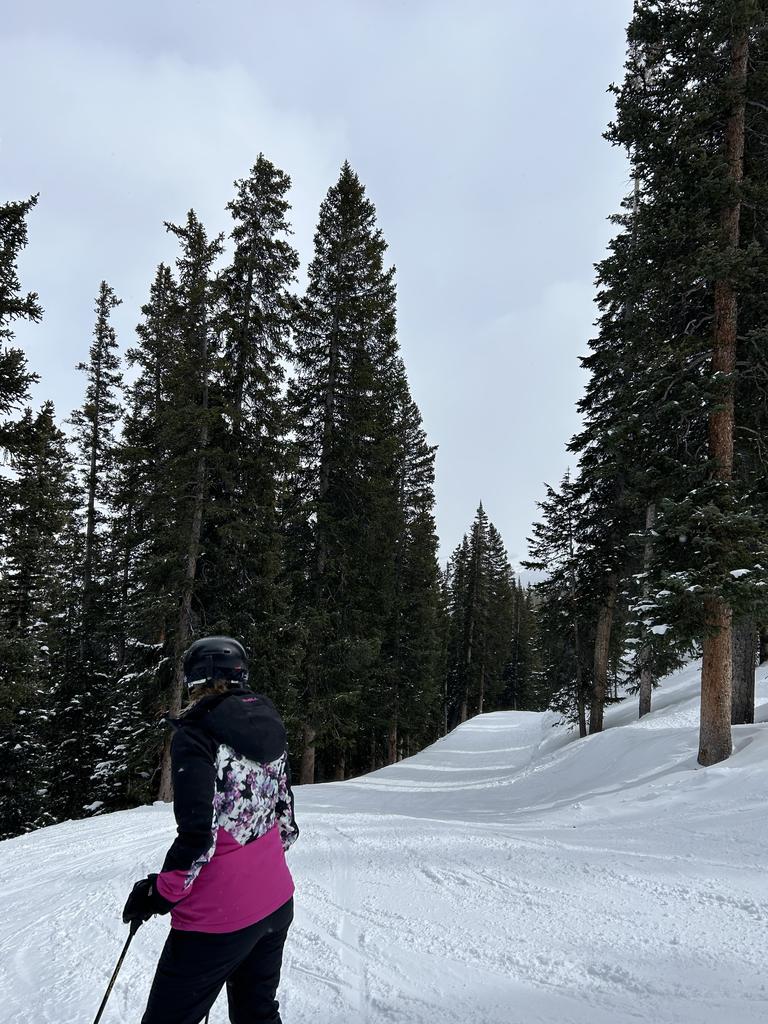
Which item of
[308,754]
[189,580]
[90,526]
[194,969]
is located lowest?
[308,754]

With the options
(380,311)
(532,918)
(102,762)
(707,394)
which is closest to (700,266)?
(707,394)

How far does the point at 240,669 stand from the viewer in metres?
2.48

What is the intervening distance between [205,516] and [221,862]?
1304 cm

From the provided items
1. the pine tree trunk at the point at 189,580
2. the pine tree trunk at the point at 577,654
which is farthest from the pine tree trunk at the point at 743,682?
the pine tree trunk at the point at 189,580

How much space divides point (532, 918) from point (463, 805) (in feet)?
25.8

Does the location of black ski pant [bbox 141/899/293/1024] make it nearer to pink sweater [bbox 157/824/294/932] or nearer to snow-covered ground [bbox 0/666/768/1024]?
pink sweater [bbox 157/824/294/932]

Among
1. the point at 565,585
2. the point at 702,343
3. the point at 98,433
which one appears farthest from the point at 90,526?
the point at 702,343

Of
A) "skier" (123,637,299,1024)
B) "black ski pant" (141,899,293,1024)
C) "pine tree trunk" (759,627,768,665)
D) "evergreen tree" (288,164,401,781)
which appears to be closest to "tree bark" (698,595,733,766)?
"skier" (123,637,299,1024)

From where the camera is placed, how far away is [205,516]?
14.5m

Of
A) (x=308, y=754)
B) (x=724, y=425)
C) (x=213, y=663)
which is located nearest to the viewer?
(x=213, y=663)

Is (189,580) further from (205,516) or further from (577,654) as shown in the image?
(577,654)

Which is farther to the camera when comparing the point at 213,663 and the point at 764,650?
the point at 764,650

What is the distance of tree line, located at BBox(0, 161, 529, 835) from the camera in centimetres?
1373

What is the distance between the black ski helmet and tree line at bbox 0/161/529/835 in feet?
38.0
